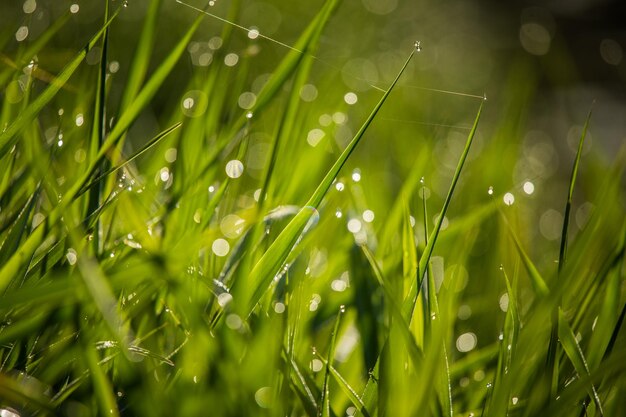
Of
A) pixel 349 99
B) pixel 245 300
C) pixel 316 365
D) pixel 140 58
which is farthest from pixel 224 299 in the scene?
pixel 349 99

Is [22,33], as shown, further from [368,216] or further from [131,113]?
[368,216]

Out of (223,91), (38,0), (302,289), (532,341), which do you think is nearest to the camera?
(532,341)

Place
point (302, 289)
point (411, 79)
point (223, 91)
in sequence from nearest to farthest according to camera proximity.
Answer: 1. point (302, 289)
2. point (223, 91)
3. point (411, 79)

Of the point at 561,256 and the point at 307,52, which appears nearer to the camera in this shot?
the point at 561,256

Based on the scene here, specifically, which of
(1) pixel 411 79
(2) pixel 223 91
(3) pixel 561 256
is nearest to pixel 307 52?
(2) pixel 223 91

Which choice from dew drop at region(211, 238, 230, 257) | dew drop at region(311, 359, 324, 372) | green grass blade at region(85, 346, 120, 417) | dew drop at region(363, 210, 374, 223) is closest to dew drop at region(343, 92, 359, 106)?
dew drop at region(363, 210, 374, 223)

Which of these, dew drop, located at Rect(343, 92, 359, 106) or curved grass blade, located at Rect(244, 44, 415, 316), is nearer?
curved grass blade, located at Rect(244, 44, 415, 316)

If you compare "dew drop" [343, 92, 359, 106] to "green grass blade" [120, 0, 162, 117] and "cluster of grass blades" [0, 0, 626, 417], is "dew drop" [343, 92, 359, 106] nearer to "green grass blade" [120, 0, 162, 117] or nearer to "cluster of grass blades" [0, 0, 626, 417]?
"cluster of grass blades" [0, 0, 626, 417]

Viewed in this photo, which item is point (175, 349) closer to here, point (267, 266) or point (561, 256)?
point (267, 266)

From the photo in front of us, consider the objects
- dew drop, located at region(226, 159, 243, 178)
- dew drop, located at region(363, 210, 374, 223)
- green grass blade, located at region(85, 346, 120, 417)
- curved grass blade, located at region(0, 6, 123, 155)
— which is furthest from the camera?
dew drop, located at region(363, 210, 374, 223)
